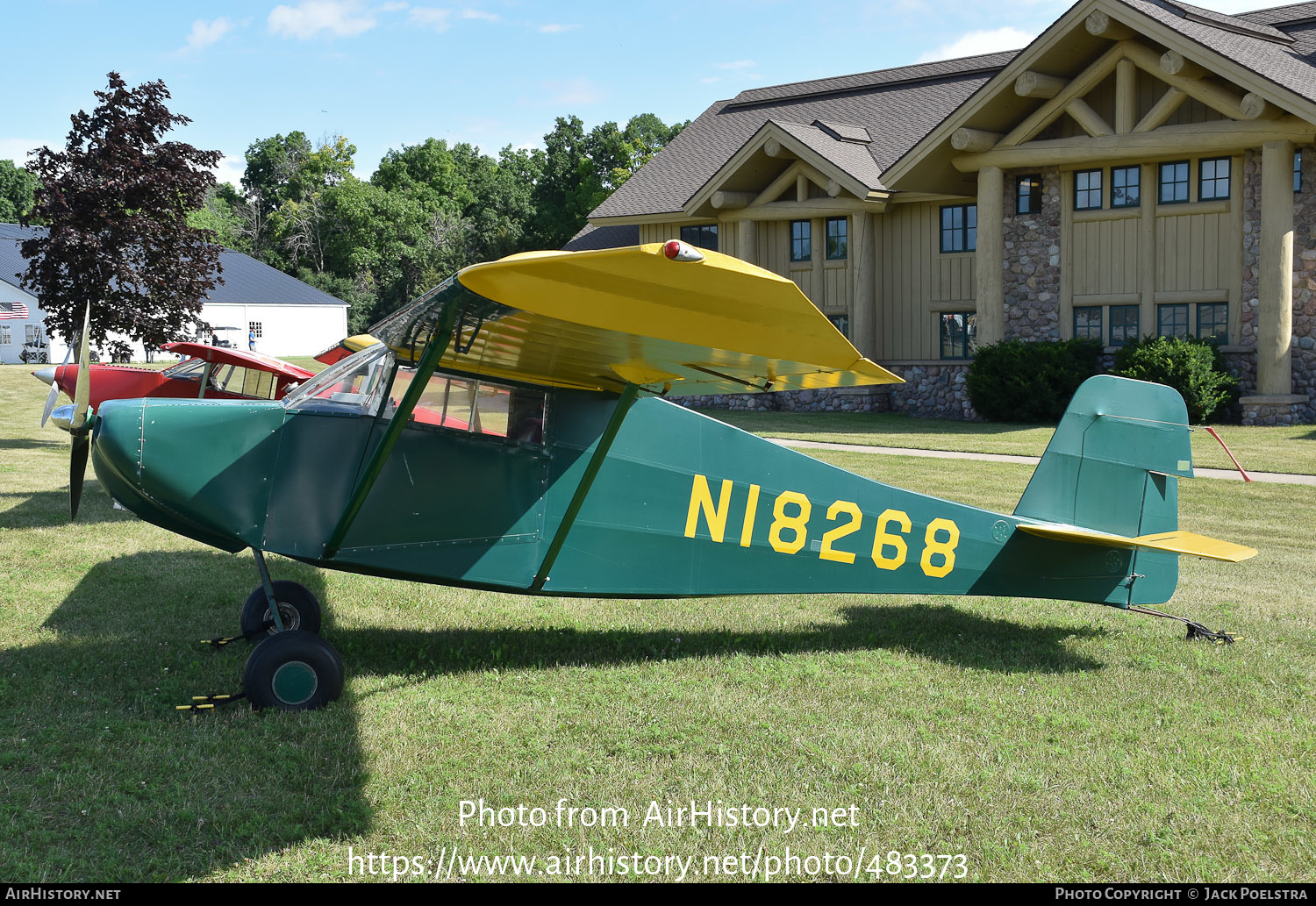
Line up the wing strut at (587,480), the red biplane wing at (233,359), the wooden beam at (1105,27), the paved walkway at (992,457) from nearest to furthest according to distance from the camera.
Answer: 1. the wing strut at (587,480)
2. the red biplane wing at (233,359)
3. the paved walkway at (992,457)
4. the wooden beam at (1105,27)

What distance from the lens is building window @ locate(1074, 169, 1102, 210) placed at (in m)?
24.7

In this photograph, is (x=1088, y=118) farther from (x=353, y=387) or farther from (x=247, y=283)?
(x=247, y=283)

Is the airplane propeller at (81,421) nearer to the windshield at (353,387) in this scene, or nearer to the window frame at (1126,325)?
the windshield at (353,387)

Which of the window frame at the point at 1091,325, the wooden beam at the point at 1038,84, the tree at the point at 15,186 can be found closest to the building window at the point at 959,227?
the window frame at the point at 1091,325

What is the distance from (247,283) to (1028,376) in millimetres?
53015

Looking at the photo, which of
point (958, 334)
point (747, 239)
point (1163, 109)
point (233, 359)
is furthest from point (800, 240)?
point (233, 359)

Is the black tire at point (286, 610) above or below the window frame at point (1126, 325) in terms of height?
below

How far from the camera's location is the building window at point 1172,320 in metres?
24.0

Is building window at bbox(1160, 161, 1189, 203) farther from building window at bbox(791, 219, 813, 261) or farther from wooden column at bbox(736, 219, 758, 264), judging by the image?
wooden column at bbox(736, 219, 758, 264)

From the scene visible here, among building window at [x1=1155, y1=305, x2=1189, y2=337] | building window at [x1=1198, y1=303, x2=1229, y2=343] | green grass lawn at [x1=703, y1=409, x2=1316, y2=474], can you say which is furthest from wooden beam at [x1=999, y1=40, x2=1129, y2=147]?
green grass lawn at [x1=703, y1=409, x2=1316, y2=474]

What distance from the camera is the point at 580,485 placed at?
6000mm

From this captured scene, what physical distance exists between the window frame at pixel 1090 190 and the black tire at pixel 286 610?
23.2 meters

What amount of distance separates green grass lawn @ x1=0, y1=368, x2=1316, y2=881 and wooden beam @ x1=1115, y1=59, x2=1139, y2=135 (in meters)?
17.7
